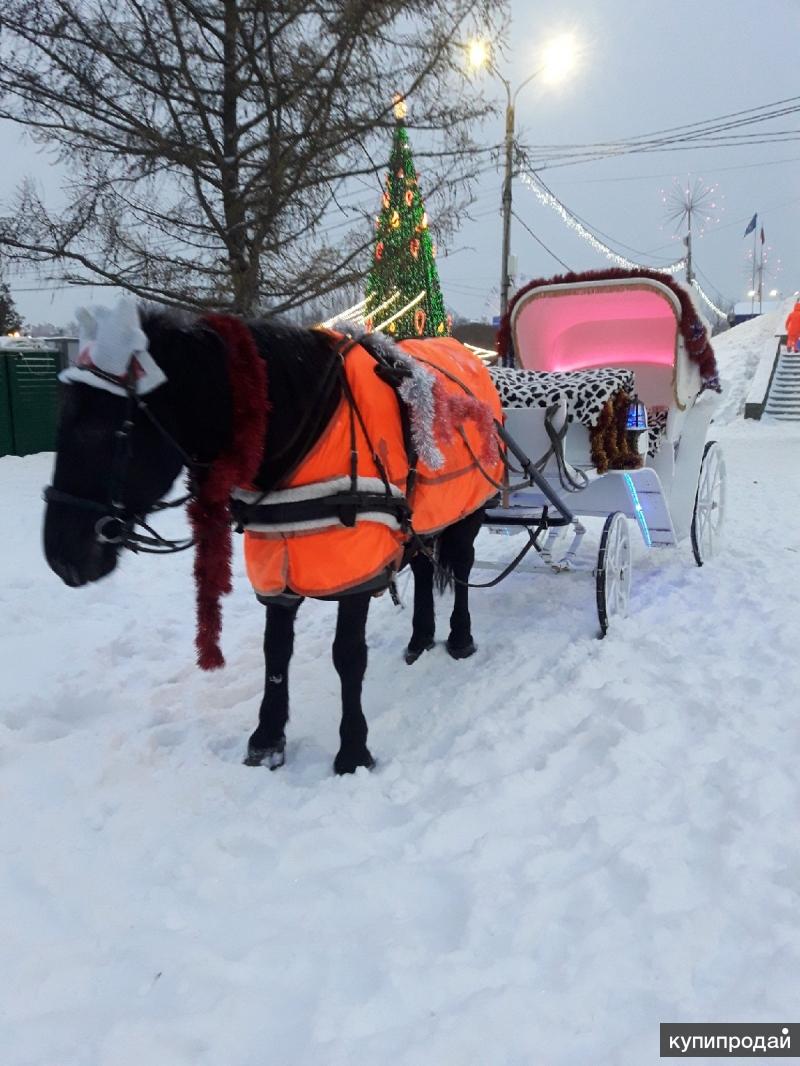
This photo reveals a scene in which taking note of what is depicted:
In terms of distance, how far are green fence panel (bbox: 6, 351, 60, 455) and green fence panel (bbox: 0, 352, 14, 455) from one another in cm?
4

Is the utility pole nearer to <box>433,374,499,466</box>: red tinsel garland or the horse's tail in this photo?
the horse's tail

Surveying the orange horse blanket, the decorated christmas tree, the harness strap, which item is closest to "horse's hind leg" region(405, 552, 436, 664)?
the orange horse blanket

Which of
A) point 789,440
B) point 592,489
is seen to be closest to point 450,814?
point 592,489

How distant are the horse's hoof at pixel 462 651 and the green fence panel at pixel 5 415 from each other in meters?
8.29

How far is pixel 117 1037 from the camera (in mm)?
1502

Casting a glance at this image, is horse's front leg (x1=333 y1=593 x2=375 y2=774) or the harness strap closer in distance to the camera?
the harness strap

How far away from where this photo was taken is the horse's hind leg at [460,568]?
3.71 m

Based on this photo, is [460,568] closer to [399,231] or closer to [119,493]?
[119,493]

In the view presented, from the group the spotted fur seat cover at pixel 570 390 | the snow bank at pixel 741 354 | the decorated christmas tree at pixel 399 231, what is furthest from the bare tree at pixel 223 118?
the snow bank at pixel 741 354

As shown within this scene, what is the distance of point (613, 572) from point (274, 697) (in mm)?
2080

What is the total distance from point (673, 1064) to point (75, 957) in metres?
1.37

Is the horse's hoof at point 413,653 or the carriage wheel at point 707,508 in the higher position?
the carriage wheel at point 707,508

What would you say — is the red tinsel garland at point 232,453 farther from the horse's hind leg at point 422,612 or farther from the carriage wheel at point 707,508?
the carriage wheel at point 707,508

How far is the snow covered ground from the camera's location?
5.11ft
